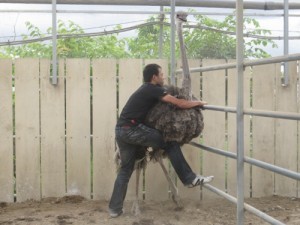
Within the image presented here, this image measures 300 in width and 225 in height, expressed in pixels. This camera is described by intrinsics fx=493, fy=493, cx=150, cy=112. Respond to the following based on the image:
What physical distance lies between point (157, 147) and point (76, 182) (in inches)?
50.0

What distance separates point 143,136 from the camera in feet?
15.2

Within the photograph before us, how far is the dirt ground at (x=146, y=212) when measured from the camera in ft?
15.5

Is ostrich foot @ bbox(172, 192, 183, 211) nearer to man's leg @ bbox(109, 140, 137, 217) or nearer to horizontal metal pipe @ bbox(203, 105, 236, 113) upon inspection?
man's leg @ bbox(109, 140, 137, 217)

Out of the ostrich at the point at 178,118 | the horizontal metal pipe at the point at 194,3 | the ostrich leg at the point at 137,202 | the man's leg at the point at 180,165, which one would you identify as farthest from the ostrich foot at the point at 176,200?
the horizontal metal pipe at the point at 194,3

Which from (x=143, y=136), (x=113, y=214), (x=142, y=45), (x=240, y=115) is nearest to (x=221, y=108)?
(x=240, y=115)

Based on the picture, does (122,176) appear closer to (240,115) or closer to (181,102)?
(181,102)

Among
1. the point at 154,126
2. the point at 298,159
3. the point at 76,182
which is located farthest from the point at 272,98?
the point at 76,182

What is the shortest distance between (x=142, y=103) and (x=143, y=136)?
316mm

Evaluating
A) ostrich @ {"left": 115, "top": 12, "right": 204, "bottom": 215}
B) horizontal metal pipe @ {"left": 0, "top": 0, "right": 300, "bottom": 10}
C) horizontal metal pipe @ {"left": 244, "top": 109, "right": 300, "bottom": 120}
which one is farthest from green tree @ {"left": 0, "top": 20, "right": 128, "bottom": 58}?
horizontal metal pipe @ {"left": 244, "top": 109, "right": 300, "bottom": 120}

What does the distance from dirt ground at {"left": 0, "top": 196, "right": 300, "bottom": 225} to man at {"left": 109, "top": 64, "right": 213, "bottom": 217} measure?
10.7 inches

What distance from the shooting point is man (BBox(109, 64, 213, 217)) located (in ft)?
14.7

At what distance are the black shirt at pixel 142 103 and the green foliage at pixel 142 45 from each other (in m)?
1.59

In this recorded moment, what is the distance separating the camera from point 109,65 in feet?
17.8

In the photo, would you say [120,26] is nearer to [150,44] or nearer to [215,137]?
[150,44]
